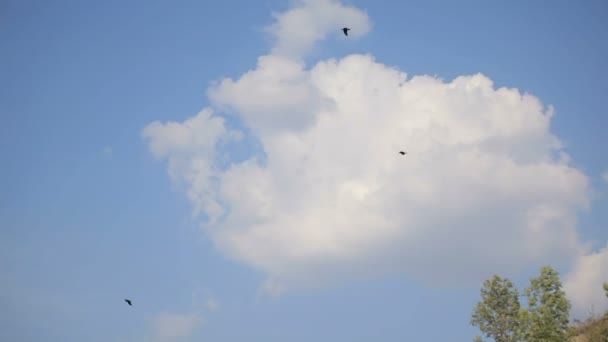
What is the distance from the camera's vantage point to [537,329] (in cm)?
5119

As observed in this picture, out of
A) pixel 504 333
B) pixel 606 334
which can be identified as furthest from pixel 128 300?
pixel 504 333

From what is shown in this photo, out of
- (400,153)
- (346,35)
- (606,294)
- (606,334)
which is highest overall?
(346,35)

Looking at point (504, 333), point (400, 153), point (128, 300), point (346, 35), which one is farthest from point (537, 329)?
point (128, 300)

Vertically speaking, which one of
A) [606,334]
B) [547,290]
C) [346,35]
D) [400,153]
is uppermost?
[346,35]

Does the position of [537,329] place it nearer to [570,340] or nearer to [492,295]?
[570,340]

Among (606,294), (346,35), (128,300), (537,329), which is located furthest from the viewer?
(537,329)

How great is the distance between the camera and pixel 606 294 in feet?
125

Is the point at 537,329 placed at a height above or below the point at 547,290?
below

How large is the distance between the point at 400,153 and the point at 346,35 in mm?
12729

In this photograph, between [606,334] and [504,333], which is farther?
[504,333]

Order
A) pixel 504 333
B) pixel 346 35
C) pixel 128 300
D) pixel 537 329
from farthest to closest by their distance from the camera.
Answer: pixel 504 333
pixel 537 329
pixel 346 35
pixel 128 300

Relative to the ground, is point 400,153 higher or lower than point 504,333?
higher

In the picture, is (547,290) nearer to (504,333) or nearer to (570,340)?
(570,340)

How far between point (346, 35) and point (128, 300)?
3183cm
